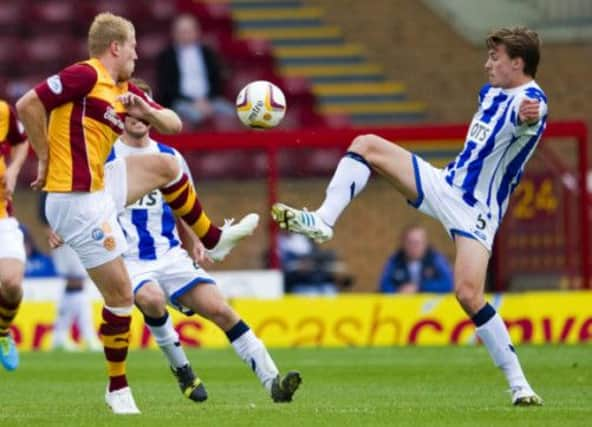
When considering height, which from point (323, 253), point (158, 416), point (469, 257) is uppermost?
point (469, 257)

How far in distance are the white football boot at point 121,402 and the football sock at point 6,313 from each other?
301cm

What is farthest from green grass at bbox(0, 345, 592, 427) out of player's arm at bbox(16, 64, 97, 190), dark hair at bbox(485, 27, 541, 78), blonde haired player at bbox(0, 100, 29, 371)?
dark hair at bbox(485, 27, 541, 78)

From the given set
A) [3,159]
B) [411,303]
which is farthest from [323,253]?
[3,159]

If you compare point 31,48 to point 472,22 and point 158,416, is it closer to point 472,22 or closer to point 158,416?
point 472,22

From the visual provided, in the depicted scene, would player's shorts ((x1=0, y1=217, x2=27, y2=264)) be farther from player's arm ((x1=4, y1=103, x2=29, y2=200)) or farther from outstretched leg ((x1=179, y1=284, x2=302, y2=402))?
outstretched leg ((x1=179, y1=284, x2=302, y2=402))

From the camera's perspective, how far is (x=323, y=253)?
62.2 ft

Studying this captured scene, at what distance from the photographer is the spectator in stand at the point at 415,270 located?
17406 millimetres

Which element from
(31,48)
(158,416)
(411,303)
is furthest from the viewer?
(31,48)

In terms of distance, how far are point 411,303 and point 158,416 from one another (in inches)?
306

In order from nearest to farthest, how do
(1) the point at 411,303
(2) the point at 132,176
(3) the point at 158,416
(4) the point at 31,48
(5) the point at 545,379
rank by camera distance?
1. (3) the point at 158,416
2. (2) the point at 132,176
3. (5) the point at 545,379
4. (1) the point at 411,303
5. (4) the point at 31,48

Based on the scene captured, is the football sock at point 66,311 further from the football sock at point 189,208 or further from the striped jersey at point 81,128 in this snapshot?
the striped jersey at point 81,128

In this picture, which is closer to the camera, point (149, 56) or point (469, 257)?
point (469, 257)

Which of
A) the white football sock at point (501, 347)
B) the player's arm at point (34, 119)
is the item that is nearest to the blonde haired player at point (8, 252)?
the player's arm at point (34, 119)

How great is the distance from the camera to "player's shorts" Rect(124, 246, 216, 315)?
35.0 ft
